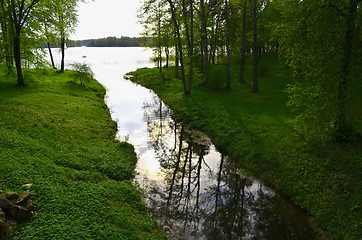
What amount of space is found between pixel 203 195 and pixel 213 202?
2.75 ft

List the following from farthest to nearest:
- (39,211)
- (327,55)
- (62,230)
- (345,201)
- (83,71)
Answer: (83,71), (327,55), (345,201), (39,211), (62,230)

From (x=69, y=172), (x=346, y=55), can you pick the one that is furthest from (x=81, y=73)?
(x=346, y=55)

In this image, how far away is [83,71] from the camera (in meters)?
36.8

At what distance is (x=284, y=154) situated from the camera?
637 inches

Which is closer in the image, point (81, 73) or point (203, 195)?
point (203, 195)

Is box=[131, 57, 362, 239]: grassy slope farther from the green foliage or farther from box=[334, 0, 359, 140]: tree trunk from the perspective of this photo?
the green foliage

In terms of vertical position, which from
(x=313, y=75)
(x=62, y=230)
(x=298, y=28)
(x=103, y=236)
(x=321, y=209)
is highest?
(x=298, y=28)

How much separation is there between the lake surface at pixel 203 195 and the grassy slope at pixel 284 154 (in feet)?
2.96

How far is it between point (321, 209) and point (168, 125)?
1675cm

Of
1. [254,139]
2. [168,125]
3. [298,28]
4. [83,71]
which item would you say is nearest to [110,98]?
[83,71]

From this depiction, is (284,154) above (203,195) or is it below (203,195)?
above

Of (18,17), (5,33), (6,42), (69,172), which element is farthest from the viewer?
(18,17)

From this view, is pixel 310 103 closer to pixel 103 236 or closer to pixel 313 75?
pixel 313 75

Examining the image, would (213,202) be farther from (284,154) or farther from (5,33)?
(5,33)
